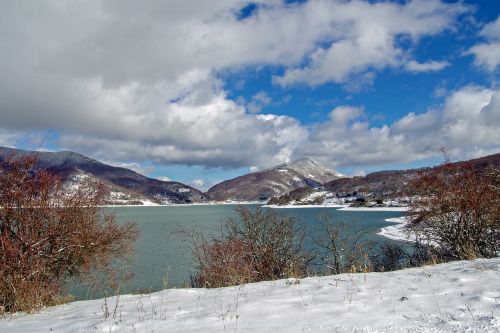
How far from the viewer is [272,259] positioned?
19359mm

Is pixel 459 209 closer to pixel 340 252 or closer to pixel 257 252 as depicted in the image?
pixel 340 252

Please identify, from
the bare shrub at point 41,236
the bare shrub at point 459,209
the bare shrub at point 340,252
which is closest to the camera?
the bare shrub at point 41,236

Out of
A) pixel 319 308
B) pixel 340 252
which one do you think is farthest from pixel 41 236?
pixel 340 252

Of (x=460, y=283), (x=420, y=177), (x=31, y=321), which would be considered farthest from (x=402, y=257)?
(x=31, y=321)

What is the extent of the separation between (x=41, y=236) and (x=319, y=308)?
11.0 meters

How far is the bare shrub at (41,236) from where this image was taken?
40.1 feet

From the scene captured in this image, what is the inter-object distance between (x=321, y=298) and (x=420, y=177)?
1695 centimetres

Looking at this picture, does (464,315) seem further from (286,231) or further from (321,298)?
(286,231)

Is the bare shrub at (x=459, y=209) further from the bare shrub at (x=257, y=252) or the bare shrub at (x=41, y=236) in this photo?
the bare shrub at (x=41, y=236)

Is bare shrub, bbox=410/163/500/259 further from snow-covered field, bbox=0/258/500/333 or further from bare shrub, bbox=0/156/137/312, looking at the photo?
bare shrub, bbox=0/156/137/312

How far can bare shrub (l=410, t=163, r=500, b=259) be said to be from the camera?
1873cm

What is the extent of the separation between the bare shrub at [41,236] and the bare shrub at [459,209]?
15769mm

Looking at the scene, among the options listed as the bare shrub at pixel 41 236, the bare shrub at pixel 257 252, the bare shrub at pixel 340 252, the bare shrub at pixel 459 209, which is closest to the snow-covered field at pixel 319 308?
the bare shrub at pixel 41 236

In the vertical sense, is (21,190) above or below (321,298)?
above
